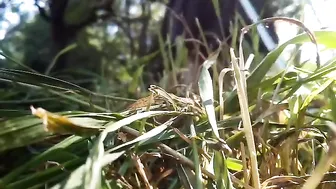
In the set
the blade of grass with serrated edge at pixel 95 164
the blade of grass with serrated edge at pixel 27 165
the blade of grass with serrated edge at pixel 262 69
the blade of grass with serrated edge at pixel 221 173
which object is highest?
the blade of grass with serrated edge at pixel 262 69

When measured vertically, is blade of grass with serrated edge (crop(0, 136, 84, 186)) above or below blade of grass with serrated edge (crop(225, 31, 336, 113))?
below

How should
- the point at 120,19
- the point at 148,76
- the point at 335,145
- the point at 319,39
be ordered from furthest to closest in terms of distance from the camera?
the point at 120,19 < the point at 148,76 < the point at 319,39 < the point at 335,145

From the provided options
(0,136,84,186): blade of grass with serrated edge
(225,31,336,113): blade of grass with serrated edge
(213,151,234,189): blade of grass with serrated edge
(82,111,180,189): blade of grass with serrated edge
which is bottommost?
(213,151,234,189): blade of grass with serrated edge

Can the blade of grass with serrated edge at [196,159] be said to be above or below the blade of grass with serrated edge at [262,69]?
below

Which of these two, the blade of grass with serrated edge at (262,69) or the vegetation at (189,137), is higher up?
the blade of grass with serrated edge at (262,69)

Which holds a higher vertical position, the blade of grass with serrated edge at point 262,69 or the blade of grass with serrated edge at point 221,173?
the blade of grass with serrated edge at point 262,69

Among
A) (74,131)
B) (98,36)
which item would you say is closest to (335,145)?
(74,131)

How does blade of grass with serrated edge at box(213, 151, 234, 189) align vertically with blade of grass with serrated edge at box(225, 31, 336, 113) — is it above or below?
below

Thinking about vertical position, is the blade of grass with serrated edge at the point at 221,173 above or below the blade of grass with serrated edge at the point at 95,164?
below

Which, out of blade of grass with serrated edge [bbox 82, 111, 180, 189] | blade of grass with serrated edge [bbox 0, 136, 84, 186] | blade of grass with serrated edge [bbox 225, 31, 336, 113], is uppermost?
blade of grass with serrated edge [bbox 225, 31, 336, 113]

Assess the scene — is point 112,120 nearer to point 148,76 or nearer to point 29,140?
point 29,140

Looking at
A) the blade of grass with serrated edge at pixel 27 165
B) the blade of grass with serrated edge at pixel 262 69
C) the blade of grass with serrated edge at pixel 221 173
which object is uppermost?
the blade of grass with serrated edge at pixel 262 69
